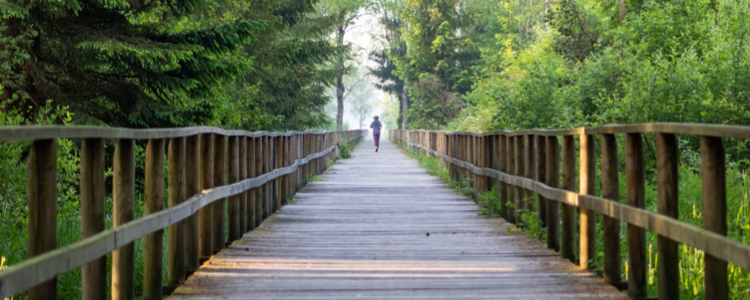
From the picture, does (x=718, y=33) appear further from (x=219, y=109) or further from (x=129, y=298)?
(x=129, y=298)

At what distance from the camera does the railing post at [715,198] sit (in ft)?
13.3

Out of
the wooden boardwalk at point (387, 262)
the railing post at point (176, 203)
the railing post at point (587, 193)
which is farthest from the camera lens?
the railing post at point (587, 193)

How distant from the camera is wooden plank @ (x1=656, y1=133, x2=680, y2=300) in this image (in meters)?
4.71

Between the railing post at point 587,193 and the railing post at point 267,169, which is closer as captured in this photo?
the railing post at point 587,193

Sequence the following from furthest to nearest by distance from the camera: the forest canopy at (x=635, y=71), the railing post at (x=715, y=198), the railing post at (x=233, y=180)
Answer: the forest canopy at (x=635, y=71) < the railing post at (x=233, y=180) < the railing post at (x=715, y=198)

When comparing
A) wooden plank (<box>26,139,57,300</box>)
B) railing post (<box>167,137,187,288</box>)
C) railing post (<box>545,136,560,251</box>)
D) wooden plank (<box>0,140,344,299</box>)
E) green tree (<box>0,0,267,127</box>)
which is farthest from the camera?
green tree (<box>0,0,267,127</box>)

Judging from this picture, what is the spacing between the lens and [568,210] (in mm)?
6918

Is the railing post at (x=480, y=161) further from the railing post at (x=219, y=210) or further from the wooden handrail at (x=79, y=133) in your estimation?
the wooden handrail at (x=79, y=133)

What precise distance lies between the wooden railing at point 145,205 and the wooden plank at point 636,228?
3063 millimetres

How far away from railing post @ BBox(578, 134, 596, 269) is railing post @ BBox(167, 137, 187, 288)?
3.12m

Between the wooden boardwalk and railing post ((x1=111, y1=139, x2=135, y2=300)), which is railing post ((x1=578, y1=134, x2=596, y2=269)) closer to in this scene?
the wooden boardwalk

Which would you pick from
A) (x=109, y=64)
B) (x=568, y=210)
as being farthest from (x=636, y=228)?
(x=109, y=64)

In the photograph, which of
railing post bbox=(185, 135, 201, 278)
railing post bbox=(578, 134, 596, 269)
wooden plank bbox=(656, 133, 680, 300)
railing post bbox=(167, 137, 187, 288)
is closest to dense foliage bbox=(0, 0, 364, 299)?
railing post bbox=(185, 135, 201, 278)

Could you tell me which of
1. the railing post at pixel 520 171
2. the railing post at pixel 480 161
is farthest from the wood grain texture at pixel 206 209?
the railing post at pixel 480 161
